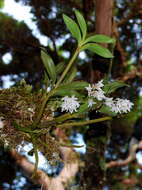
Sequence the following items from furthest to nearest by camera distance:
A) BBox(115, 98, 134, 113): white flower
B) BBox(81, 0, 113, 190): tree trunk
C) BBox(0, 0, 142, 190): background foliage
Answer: BBox(0, 0, 142, 190): background foliage < BBox(81, 0, 113, 190): tree trunk < BBox(115, 98, 134, 113): white flower

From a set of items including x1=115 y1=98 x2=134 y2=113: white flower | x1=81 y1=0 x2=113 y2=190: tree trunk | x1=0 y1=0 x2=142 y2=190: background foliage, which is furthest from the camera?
x1=0 y1=0 x2=142 y2=190: background foliage

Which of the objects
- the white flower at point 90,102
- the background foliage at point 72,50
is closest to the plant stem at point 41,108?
the white flower at point 90,102

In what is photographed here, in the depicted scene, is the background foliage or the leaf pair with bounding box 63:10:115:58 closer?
the leaf pair with bounding box 63:10:115:58

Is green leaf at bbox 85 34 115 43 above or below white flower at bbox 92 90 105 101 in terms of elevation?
above

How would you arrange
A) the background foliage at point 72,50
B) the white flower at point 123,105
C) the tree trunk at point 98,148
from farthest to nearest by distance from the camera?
the background foliage at point 72,50, the tree trunk at point 98,148, the white flower at point 123,105

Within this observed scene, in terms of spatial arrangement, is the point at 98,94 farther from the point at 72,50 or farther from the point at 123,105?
the point at 72,50

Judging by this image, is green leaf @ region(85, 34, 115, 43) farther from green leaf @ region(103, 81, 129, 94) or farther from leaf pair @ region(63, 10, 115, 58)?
green leaf @ region(103, 81, 129, 94)

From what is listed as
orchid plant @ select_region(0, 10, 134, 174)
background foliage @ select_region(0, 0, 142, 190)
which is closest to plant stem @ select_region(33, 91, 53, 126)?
orchid plant @ select_region(0, 10, 134, 174)

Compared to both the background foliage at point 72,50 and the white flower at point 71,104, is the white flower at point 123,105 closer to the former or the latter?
the white flower at point 71,104

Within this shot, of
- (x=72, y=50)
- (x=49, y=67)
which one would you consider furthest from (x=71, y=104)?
(x=72, y=50)
